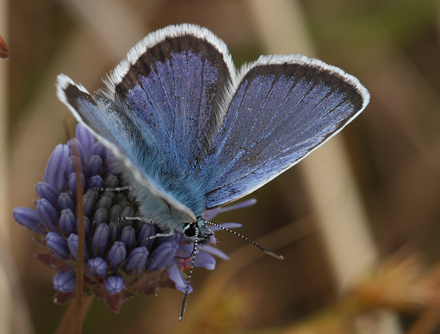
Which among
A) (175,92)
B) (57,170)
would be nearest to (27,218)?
(57,170)

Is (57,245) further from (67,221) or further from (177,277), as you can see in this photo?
(177,277)

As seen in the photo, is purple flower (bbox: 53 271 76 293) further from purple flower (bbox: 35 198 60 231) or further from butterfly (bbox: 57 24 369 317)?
butterfly (bbox: 57 24 369 317)

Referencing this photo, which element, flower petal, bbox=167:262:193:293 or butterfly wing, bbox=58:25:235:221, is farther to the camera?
butterfly wing, bbox=58:25:235:221

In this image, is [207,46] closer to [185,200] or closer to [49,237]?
[185,200]

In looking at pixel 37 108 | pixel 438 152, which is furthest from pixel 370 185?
pixel 37 108

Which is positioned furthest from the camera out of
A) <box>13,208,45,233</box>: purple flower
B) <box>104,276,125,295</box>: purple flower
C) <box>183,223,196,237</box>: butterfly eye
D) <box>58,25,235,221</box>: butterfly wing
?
<box>58,25,235,221</box>: butterfly wing

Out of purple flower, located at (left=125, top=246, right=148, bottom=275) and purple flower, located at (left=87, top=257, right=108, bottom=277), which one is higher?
purple flower, located at (left=87, top=257, right=108, bottom=277)

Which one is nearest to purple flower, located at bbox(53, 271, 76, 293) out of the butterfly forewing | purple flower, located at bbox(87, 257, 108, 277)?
purple flower, located at bbox(87, 257, 108, 277)
